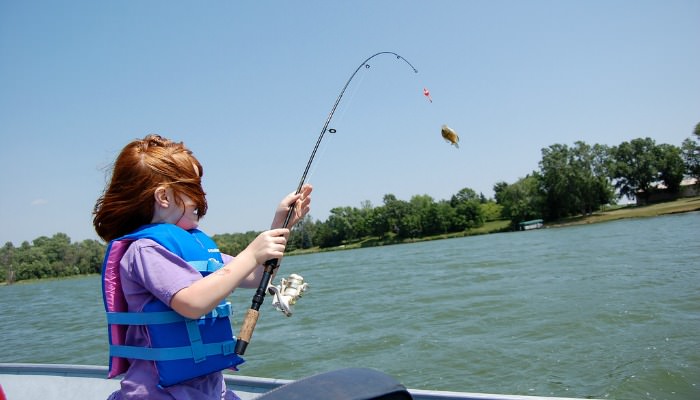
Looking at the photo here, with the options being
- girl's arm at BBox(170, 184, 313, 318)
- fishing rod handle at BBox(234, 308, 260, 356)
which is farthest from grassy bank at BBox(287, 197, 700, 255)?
girl's arm at BBox(170, 184, 313, 318)

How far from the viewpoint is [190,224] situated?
2094 millimetres

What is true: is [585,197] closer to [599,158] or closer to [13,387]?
[599,158]

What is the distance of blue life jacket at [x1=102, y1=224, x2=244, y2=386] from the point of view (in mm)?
1758

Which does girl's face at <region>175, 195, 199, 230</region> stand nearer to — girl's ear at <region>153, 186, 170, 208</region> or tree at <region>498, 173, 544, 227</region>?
girl's ear at <region>153, 186, 170, 208</region>

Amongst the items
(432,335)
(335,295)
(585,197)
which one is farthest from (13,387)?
(585,197)

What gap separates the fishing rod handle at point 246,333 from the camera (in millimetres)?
1972

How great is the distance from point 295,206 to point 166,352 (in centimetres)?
98

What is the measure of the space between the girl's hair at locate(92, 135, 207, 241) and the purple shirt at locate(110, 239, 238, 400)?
20 centimetres

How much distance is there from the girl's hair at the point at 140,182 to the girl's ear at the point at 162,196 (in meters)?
0.01

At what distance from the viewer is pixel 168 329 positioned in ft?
5.83

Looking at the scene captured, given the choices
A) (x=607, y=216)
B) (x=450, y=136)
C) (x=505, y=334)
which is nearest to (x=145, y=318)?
(x=450, y=136)

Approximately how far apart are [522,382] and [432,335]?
11.4ft

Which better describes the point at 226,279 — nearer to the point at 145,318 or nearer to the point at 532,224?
the point at 145,318

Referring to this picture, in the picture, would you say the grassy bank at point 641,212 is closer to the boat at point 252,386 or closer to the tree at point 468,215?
the tree at point 468,215
